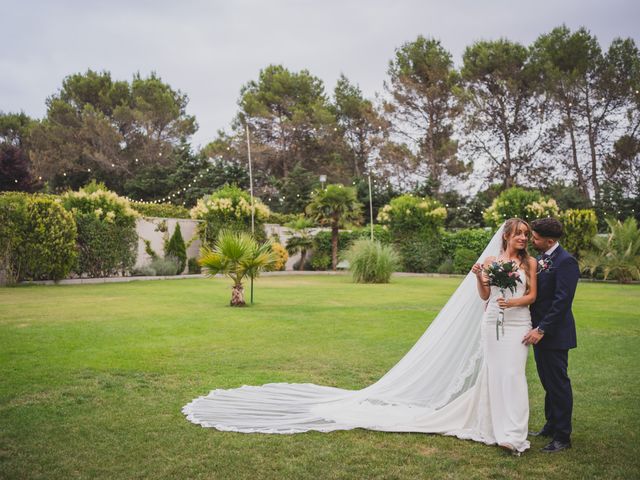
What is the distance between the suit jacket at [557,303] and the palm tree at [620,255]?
20.0 m

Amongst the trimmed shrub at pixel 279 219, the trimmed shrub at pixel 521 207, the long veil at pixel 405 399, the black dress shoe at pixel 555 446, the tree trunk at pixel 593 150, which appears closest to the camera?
the black dress shoe at pixel 555 446

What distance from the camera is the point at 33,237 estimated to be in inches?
680

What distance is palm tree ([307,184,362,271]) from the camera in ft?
94.2

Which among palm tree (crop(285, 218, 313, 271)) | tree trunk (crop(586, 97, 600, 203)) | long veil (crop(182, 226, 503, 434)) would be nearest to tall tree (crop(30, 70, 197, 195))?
palm tree (crop(285, 218, 313, 271))

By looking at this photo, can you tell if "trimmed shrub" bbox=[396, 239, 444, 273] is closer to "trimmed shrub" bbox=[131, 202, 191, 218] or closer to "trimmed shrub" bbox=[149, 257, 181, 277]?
"trimmed shrub" bbox=[131, 202, 191, 218]

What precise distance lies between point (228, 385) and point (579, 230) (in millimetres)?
22542

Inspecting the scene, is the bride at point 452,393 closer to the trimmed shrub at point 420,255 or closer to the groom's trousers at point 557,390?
the groom's trousers at point 557,390

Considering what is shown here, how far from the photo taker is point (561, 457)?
388cm

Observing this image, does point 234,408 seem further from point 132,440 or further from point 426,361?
point 426,361

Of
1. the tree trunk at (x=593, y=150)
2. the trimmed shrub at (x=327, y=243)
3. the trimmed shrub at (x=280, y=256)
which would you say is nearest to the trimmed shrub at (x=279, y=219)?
the trimmed shrub at (x=327, y=243)

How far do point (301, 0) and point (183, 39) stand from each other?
748 centimetres

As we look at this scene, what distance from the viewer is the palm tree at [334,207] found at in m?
28.7

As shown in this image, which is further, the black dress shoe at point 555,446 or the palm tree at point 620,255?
the palm tree at point 620,255

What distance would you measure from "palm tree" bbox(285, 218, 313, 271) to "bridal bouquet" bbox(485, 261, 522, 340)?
25.8 metres
